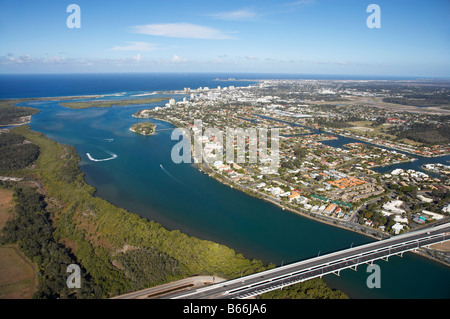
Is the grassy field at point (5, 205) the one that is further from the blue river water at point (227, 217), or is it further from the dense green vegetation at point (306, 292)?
the dense green vegetation at point (306, 292)

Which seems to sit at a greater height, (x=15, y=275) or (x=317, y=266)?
(x=317, y=266)

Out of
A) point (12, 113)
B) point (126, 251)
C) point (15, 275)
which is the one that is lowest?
point (15, 275)

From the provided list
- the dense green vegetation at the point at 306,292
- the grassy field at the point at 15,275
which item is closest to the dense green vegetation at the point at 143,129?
the grassy field at the point at 15,275

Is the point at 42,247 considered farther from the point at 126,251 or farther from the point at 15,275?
the point at 126,251

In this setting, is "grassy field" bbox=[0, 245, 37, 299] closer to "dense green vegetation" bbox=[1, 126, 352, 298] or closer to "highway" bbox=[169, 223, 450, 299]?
"dense green vegetation" bbox=[1, 126, 352, 298]

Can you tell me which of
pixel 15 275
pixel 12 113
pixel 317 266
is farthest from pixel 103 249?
pixel 12 113

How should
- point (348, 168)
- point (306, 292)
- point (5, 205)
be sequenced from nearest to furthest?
point (306, 292), point (5, 205), point (348, 168)

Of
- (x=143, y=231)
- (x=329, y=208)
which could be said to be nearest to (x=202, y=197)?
(x=143, y=231)
